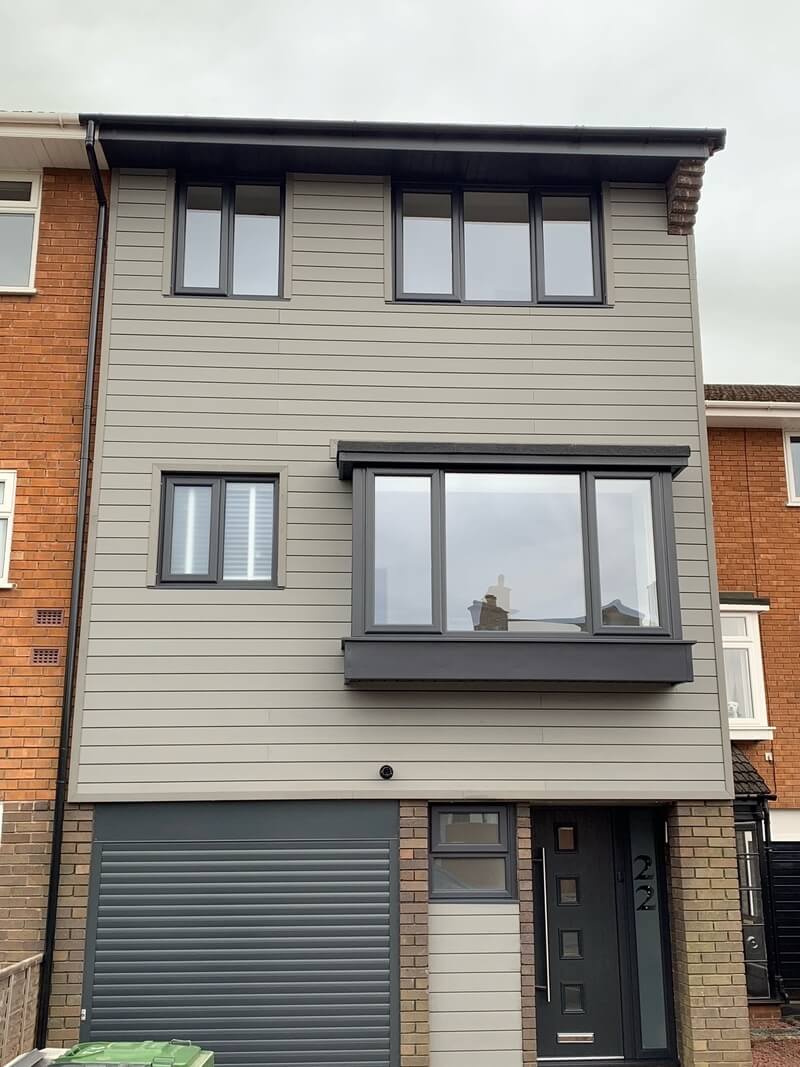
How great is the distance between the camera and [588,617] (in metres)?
8.60

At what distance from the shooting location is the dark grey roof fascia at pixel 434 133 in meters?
9.12

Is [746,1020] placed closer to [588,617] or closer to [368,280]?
[588,617]

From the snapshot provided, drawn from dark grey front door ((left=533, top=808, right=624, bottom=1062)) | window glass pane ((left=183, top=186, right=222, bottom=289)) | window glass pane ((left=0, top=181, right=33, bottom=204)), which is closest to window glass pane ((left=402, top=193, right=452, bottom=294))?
window glass pane ((left=183, top=186, right=222, bottom=289))

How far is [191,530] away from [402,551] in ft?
6.30

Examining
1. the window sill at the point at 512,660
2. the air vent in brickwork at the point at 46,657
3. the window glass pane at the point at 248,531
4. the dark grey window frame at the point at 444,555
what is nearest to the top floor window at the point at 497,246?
the dark grey window frame at the point at 444,555

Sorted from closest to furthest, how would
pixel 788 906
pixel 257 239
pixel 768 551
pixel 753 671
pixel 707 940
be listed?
pixel 707 940 < pixel 257 239 < pixel 788 906 < pixel 753 671 < pixel 768 551

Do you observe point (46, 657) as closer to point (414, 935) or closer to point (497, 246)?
point (414, 935)

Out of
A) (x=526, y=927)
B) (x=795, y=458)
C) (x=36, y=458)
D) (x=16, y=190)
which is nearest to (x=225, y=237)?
(x=16, y=190)

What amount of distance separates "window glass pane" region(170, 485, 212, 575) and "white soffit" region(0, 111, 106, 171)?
129 inches

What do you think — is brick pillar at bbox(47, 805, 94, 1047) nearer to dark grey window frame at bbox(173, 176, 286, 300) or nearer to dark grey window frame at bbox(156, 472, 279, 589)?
dark grey window frame at bbox(156, 472, 279, 589)

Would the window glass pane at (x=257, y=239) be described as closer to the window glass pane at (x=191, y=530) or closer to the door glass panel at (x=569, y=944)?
the window glass pane at (x=191, y=530)

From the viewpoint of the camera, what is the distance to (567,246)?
977 centimetres

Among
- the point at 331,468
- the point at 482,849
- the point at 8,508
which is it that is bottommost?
the point at 482,849

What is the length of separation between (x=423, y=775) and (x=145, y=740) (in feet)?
7.71
